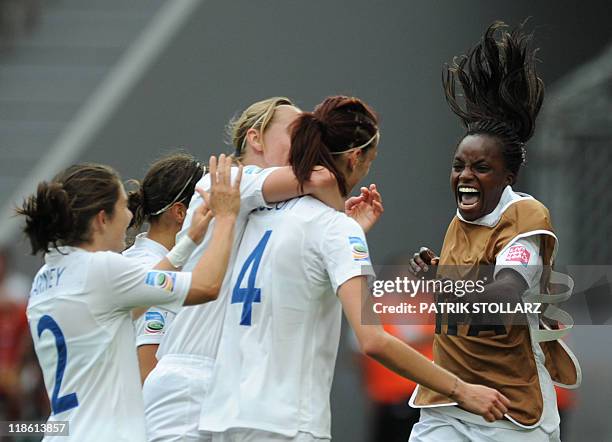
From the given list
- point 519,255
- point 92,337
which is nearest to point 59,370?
point 92,337

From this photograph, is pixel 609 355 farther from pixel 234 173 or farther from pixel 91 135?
pixel 91 135

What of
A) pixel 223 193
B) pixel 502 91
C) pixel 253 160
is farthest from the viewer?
pixel 502 91

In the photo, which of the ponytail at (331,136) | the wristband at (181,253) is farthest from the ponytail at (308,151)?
the wristband at (181,253)

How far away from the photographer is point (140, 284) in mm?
3488

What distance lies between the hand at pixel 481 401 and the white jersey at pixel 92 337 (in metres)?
0.88

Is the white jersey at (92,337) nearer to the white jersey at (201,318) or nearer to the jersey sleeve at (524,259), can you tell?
the white jersey at (201,318)

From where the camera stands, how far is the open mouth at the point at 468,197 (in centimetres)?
419

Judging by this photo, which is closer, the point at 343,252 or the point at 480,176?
the point at 343,252

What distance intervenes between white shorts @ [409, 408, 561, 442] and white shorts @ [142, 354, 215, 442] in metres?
0.77

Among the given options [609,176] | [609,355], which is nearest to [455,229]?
[609,355]

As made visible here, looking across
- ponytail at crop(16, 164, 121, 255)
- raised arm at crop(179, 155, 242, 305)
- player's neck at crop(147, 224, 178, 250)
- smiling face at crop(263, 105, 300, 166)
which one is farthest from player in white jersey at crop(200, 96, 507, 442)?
player's neck at crop(147, 224, 178, 250)

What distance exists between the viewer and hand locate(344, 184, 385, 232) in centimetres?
414

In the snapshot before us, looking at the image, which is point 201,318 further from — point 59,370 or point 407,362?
point 407,362

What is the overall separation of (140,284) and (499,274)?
1187 millimetres
